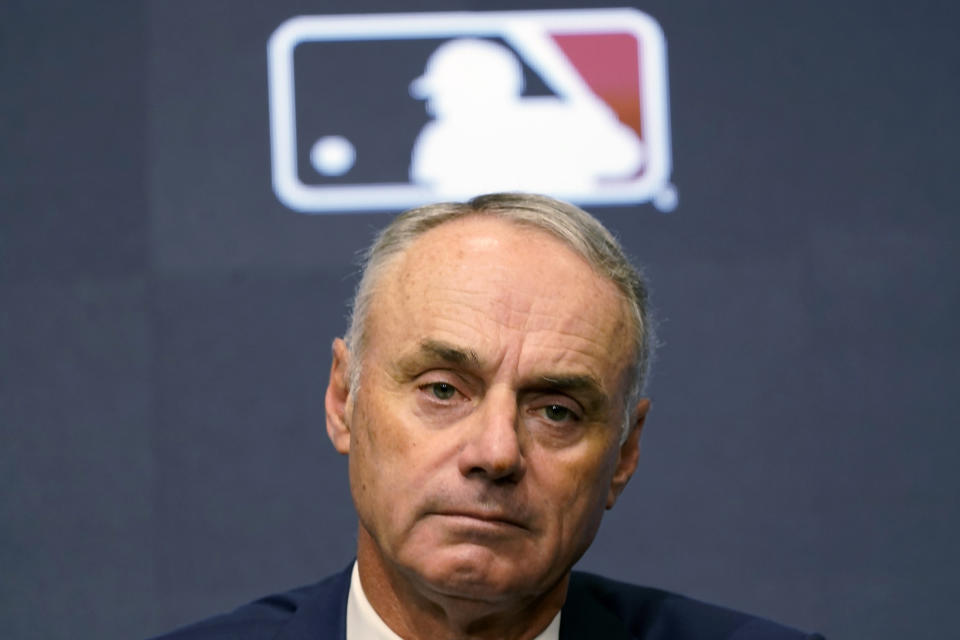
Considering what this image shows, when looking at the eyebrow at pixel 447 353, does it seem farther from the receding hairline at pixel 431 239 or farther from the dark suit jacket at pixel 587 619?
the dark suit jacket at pixel 587 619

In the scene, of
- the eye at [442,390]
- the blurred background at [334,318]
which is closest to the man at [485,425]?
the eye at [442,390]

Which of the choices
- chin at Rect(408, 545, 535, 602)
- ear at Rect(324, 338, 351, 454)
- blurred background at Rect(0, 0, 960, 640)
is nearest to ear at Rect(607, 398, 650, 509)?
chin at Rect(408, 545, 535, 602)

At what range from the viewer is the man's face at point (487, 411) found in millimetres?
1721

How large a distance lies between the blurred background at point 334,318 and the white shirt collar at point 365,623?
2.79 feet

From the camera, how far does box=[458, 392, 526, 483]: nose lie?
66.3 inches

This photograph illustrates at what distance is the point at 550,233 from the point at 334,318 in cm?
110

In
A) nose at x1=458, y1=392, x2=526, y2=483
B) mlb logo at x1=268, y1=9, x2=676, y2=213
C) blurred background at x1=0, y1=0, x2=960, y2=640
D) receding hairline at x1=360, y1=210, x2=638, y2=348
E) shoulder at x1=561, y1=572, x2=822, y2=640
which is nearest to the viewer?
nose at x1=458, y1=392, x2=526, y2=483

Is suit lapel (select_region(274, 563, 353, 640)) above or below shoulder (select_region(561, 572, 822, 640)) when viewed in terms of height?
above

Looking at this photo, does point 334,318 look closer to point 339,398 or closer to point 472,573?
point 339,398

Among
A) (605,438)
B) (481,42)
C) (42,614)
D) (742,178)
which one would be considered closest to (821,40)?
(742,178)

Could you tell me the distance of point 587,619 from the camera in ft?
6.61

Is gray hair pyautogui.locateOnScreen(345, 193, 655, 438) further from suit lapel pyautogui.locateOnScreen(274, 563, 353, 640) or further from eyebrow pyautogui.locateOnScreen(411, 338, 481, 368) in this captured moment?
suit lapel pyautogui.locateOnScreen(274, 563, 353, 640)

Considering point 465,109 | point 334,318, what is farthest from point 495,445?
point 465,109

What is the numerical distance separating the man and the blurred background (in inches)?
32.0
